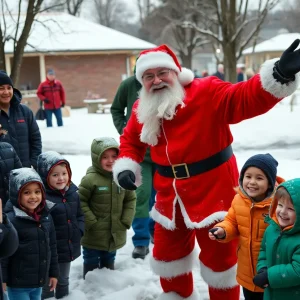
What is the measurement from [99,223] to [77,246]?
381 millimetres

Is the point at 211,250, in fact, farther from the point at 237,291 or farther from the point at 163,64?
the point at 163,64

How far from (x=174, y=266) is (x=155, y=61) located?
Result: 1424mm

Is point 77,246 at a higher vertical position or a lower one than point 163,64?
lower

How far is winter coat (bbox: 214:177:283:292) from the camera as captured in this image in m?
2.96

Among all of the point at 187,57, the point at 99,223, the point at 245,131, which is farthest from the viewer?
the point at 187,57

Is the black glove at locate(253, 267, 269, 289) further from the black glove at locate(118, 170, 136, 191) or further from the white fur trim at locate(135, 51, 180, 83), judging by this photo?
the white fur trim at locate(135, 51, 180, 83)

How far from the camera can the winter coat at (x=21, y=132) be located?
4.50 m

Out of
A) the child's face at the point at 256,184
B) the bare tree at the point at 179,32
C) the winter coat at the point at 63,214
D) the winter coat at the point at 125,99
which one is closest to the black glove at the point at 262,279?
the child's face at the point at 256,184

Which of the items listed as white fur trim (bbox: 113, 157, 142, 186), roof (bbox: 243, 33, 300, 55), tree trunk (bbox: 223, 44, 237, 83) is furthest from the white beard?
roof (bbox: 243, 33, 300, 55)

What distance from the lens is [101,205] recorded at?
13.6ft

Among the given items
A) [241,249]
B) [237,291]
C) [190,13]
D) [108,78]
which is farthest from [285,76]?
[190,13]

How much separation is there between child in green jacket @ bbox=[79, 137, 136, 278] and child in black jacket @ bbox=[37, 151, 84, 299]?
0.30 m

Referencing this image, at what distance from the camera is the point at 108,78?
78.5ft

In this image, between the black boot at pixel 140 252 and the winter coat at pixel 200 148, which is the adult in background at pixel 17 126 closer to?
the black boot at pixel 140 252
